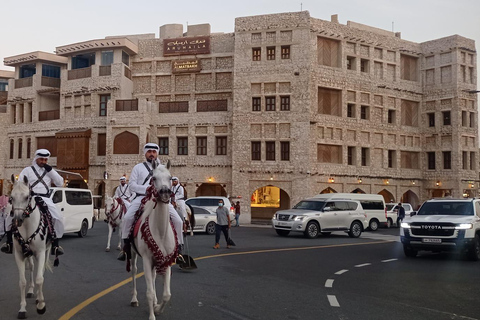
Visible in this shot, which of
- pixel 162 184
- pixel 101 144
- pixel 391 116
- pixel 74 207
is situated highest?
pixel 391 116

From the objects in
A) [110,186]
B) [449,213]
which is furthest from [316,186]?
[449,213]

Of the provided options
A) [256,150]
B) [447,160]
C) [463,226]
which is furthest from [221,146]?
[463,226]

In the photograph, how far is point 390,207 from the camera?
37.2 metres

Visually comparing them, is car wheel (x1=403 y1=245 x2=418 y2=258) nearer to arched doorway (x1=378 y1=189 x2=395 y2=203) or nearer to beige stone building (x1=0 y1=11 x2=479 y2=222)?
beige stone building (x1=0 y1=11 x2=479 y2=222)

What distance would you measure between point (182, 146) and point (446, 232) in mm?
30472

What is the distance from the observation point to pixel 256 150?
Result: 41.2m

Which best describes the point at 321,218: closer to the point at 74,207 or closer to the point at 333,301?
the point at 74,207

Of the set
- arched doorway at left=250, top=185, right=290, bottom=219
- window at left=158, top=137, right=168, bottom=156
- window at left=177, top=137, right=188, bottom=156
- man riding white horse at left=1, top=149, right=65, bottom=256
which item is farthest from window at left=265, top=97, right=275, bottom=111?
man riding white horse at left=1, top=149, right=65, bottom=256

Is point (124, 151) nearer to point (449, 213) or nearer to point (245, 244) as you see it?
point (245, 244)

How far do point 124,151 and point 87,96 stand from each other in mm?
7112

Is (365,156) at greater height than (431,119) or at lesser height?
lesser

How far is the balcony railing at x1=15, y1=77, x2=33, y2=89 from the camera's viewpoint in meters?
49.0

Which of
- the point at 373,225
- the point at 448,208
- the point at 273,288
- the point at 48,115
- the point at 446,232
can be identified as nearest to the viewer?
the point at 273,288

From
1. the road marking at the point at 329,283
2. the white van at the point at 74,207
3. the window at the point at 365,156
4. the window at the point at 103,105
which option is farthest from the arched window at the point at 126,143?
the road marking at the point at 329,283
